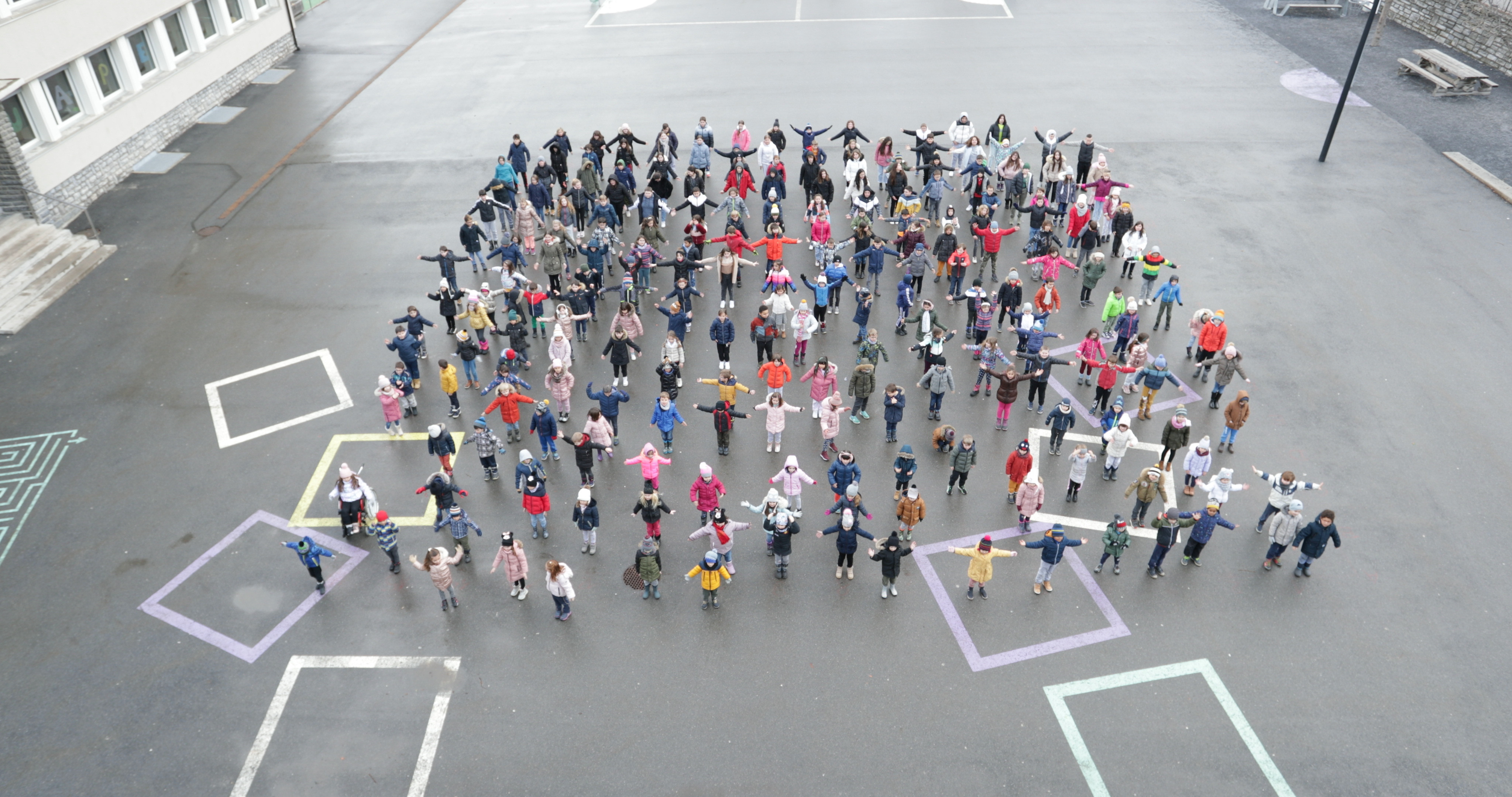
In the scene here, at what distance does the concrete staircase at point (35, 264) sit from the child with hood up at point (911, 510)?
68.6 ft

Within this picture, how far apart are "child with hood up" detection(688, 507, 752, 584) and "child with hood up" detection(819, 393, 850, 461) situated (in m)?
2.83

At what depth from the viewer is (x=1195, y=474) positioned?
15.9 m

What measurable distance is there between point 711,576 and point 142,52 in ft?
95.9

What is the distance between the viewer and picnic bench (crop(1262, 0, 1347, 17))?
40406mm

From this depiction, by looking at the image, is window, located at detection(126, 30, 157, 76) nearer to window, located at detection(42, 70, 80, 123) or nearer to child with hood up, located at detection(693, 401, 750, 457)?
window, located at detection(42, 70, 80, 123)

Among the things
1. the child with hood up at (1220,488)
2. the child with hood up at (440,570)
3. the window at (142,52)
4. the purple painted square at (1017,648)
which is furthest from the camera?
the window at (142,52)

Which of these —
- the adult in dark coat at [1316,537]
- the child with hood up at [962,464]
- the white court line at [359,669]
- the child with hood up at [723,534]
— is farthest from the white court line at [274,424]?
the adult in dark coat at [1316,537]

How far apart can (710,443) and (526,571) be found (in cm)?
471

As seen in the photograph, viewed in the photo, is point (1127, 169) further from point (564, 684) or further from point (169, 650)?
point (169, 650)

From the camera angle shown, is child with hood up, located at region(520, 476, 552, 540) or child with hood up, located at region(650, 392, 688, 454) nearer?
child with hood up, located at region(520, 476, 552, 540)

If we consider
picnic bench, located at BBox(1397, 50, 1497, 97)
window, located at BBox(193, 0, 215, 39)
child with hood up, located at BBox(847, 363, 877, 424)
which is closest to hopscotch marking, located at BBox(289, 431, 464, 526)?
child with hood up, located at BBox(847, 363, 877, 424)

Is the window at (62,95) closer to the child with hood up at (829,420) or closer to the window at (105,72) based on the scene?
the window at (105,72)

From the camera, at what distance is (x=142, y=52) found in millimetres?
30047

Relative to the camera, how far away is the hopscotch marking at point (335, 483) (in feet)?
52.3
